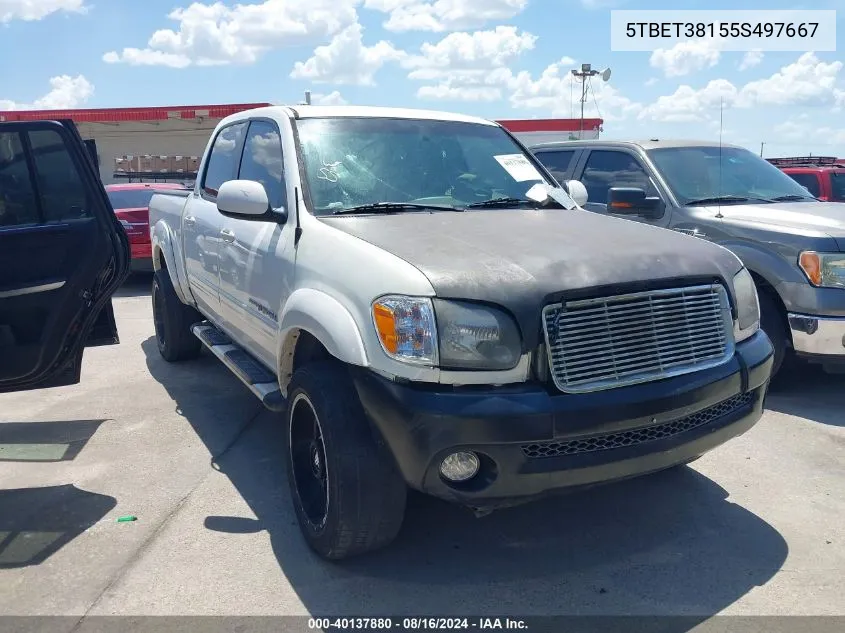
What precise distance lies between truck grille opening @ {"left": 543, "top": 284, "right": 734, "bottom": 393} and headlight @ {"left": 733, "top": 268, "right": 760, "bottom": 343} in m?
0.15

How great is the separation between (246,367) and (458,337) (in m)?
2.13

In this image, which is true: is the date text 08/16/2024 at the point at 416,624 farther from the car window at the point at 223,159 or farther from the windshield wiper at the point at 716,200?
the windshield wiper at the point at 716,200

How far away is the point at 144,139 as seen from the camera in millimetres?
28312

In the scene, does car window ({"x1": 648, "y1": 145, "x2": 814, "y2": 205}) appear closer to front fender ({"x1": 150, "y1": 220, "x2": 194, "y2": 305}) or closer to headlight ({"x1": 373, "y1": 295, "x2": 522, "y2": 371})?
headlight ({"x1": 373, "y1": 295, "x2": 522, "y2": 371})

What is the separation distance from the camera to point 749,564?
330 cm

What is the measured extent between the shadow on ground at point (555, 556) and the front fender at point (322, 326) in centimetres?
93

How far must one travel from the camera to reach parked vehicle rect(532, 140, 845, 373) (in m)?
5.14

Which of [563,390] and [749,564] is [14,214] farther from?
[749,564]

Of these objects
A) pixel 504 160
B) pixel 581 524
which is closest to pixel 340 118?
pixel 504 160

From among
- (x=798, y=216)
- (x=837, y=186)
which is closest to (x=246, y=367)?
(x=798, y=216)

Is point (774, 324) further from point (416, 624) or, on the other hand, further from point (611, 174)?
point (416, 624)

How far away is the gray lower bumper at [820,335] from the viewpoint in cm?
510

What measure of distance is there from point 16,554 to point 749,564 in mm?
3287

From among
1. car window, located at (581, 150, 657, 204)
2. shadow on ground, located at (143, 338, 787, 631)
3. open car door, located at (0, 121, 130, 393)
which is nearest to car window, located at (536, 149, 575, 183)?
car window, located at (581, 150, 657, 204)
